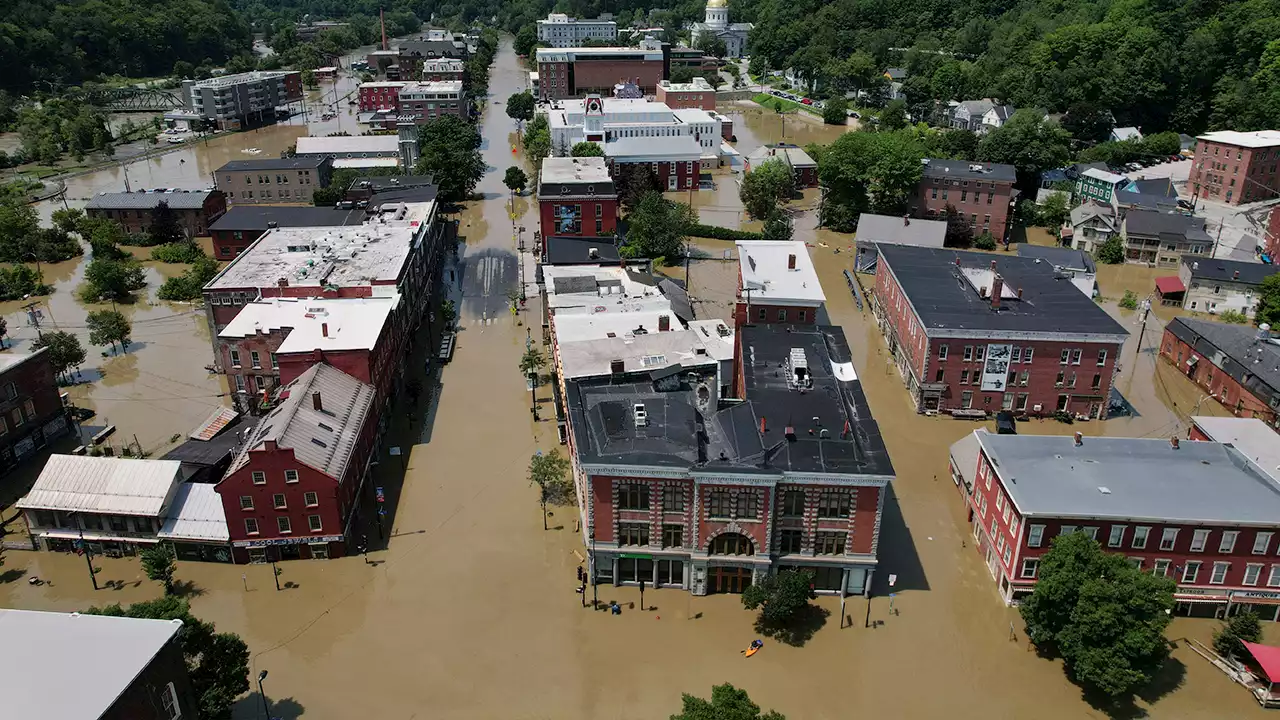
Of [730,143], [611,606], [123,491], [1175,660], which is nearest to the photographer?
[1175,660]

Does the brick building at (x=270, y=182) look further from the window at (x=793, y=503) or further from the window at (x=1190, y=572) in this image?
the window at (x=1190, y=572)

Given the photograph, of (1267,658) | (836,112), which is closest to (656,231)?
Result: (1267,658)

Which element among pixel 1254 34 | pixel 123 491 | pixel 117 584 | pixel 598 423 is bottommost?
pixel 117 584

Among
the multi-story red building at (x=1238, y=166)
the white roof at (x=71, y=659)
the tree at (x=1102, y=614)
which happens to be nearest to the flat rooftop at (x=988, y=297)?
the tree at (x=1102, y=614)

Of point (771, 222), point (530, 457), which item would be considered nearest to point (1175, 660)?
point (530, 457)

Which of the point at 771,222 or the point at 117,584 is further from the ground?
the point at 771,222

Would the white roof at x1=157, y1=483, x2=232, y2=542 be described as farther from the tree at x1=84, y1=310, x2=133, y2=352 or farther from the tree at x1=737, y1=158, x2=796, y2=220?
the tree at x1=737, y1=158, x2=796, y2=220

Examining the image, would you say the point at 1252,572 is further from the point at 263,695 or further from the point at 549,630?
the point at 263,695

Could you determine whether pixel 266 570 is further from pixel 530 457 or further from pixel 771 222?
pixel 771 222
